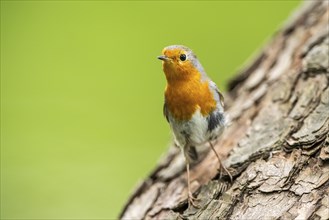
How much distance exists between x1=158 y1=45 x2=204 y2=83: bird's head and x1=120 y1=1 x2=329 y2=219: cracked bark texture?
612mm

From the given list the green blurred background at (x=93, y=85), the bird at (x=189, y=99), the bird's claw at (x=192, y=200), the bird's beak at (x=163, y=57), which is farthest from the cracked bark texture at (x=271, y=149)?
the green blurred background at (x=93, y=85)

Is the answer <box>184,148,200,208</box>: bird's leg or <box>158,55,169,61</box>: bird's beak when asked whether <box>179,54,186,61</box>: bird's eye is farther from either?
<box>184,148,200,208</box>: bird's leg

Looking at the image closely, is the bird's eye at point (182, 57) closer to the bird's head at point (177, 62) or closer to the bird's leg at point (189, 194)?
Result: the bird's head at point (177, 62)

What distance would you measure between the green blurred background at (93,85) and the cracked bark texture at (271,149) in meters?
2.52

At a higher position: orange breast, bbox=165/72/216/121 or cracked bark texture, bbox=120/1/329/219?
orange breast, bbox=165/72/216/121

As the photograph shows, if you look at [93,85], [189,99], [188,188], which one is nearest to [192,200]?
[188,188]

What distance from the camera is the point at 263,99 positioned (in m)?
4.63

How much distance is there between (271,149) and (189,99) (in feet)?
2.14

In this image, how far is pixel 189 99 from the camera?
3994 millimetres

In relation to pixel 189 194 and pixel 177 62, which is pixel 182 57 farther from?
pixel 189 194

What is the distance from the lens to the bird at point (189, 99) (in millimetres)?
4012

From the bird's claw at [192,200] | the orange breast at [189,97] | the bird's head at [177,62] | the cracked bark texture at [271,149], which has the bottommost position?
the bird's claw at [192,200]

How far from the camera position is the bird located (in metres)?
4.01

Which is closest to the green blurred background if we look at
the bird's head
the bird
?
the bird
